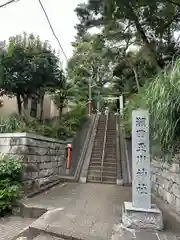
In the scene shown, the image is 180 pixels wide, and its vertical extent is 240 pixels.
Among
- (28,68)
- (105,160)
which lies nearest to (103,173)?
(105,160)

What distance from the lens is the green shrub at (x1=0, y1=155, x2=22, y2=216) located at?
3.55 m

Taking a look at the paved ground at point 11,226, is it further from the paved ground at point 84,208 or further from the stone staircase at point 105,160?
the stone staircase at point 105,160

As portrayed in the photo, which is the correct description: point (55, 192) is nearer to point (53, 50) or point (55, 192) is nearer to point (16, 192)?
point (16, 192)

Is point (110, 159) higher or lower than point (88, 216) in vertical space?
higher

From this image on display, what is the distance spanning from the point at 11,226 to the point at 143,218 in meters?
2.20

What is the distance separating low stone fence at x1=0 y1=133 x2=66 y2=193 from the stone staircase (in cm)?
134

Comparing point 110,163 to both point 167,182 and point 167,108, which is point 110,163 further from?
point 167,108

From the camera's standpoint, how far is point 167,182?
3.91 m

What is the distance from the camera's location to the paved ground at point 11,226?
282cm

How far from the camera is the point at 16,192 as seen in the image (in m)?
3.68


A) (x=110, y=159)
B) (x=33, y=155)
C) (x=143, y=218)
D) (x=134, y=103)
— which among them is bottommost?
(x=143, y=218)

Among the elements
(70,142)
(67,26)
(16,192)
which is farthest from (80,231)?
(67,26)

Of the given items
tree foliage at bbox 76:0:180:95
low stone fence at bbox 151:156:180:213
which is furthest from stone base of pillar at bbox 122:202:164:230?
tree foliage at bbox 76:0:180:95

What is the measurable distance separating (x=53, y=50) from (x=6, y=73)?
7.14 ft
